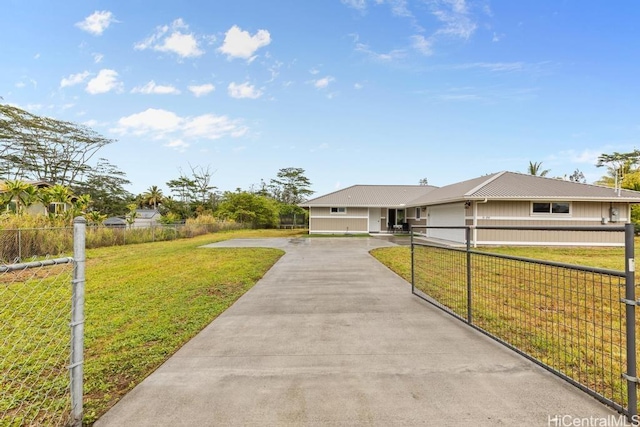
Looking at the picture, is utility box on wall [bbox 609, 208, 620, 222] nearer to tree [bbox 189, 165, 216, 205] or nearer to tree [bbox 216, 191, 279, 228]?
tree [bbox 216, 191, 279, 228]

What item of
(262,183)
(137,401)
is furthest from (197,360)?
(262,183)

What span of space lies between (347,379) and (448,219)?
55.9 ft

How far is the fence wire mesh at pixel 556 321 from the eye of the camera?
2.75 m

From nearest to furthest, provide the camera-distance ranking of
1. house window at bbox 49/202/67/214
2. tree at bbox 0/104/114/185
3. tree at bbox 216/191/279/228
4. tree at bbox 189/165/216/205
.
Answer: house window at bbox 49/202/67/214
tree at bbox 0/104/114/185
tree at bbox 216/191/279/228
tree at bbox 189/165/216/205

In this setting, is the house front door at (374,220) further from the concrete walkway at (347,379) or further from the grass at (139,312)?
the concrete walkway at (347,379)

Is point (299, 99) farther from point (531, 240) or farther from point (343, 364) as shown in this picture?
point (343, 364)

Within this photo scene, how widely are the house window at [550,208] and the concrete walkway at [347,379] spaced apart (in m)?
14.3

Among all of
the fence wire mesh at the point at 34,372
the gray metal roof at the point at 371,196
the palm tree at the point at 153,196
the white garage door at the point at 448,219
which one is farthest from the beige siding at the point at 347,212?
the palm tree at the point at 153,196

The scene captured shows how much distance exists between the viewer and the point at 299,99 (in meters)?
19.8

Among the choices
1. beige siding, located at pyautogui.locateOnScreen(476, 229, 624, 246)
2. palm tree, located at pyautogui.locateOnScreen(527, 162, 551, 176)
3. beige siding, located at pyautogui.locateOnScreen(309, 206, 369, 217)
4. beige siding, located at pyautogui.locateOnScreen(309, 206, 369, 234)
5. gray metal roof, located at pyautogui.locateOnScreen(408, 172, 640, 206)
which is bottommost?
beige siding, located at pyautogui.locateOnScreen(476, 229, 624, 246)

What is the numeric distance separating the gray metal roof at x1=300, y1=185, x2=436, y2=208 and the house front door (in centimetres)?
101

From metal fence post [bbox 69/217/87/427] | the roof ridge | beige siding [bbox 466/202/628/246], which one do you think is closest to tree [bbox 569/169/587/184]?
beige siding [bbox 466/202/628/246]

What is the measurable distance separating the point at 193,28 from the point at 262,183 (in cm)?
3388

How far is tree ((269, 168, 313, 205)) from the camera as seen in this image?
48250 millimetres
